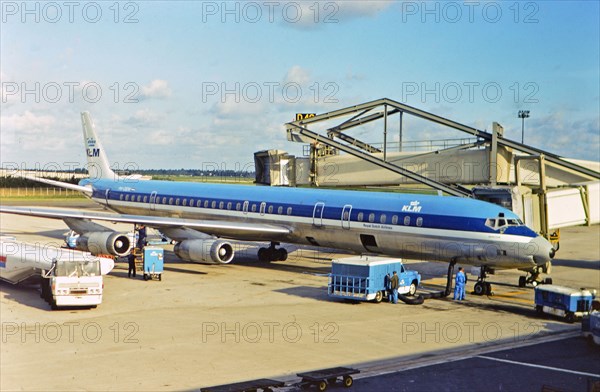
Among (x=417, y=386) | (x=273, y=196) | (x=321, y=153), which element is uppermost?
(x=321, y=153)

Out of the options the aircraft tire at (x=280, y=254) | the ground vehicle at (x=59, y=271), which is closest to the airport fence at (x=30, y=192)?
the aircraft tire at (x=280, y=254)

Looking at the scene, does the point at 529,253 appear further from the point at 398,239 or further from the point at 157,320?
the point at 157,320

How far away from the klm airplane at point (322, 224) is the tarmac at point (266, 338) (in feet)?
6.68

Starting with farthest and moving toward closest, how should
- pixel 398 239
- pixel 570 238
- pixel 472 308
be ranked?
pixel 570 238, pixel 398 239, pixel 472 308

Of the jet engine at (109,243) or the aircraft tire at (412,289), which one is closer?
the aircraft tire at (412,289)

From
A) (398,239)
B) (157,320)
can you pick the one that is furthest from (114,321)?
(398,239)

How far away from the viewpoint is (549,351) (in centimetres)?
2248

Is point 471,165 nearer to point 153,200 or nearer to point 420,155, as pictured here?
point 420,155

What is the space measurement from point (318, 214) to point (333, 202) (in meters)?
1.01

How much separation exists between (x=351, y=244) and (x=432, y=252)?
4.65m

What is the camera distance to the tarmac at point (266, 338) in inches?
740

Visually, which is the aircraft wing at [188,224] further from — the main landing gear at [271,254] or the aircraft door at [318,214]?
the main landing gear at [271,254]

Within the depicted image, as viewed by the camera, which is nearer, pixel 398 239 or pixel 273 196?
pixel 398 239

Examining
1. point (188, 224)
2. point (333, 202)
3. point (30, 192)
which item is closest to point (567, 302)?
point (333, 202)
